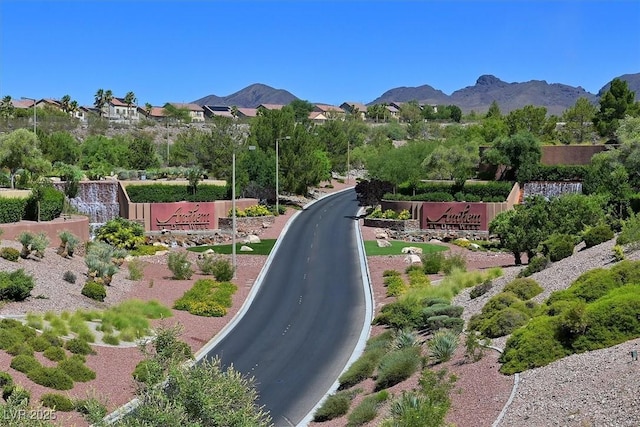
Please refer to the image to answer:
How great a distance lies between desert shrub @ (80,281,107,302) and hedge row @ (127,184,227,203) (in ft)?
90.2

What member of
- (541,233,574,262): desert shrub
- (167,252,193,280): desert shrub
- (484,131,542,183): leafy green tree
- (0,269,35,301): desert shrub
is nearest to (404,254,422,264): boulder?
(167,252,193,280): desert shrub

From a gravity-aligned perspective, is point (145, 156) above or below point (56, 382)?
above

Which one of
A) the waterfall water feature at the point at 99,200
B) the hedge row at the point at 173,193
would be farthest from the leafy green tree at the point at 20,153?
the hedge row at the point at 173,193

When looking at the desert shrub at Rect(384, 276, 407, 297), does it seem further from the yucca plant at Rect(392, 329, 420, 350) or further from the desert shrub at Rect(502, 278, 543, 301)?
the yucca plant at Rect(392, 329, 420, 350)

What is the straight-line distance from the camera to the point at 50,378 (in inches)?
872

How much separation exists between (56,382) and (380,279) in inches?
902

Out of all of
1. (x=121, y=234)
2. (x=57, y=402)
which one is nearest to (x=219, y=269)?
(x=121, y=234)

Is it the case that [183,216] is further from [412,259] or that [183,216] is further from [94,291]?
[94,291]

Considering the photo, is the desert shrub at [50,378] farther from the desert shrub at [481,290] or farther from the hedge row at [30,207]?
the hedge row at [30,207]

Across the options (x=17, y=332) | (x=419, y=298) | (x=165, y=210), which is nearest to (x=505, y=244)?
(x=419, y=298)

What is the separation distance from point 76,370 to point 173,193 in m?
40.6

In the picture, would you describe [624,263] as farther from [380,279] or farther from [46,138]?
[46,138]

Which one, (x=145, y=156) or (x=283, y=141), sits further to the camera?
(x=145, y=156)

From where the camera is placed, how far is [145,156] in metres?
80.1
